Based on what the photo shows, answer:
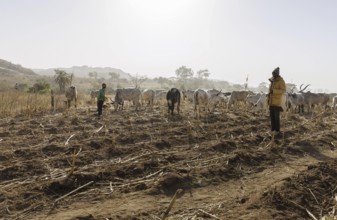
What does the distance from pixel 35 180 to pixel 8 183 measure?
416 millimetres

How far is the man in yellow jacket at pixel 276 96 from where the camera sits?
32.6 feet

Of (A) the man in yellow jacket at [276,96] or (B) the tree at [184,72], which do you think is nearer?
(A) the man in yellow jacket at [276,96]

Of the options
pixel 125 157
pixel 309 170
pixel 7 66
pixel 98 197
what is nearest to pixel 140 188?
pixel 98 197

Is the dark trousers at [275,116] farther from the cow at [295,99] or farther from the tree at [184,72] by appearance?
the tree at [184,72]

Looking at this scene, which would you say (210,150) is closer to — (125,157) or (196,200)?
(125,157)

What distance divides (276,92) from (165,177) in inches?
208

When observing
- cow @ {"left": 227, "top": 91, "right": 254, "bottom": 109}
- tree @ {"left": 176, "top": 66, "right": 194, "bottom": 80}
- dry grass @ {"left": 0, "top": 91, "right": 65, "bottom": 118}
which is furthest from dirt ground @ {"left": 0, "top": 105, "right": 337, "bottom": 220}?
tree @ {"left": 176, "top": 66, "right": 194, "bottom": 80}

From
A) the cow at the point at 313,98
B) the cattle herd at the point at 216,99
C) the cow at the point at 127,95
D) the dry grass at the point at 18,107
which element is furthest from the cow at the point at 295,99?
the dry grass at the point at 18,107

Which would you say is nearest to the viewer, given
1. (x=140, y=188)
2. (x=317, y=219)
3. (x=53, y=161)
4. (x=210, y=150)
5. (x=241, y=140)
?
(x=317, y=219)

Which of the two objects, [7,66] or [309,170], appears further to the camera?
[7,66]

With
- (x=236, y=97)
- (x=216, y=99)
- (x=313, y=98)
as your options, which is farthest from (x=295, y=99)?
(x=216, y=99)

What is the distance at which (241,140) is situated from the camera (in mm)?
9047

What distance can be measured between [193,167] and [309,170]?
2.05 metres

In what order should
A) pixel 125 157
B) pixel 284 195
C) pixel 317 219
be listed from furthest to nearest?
pixel 125 157, pixel 284 195, pixel 317 219
